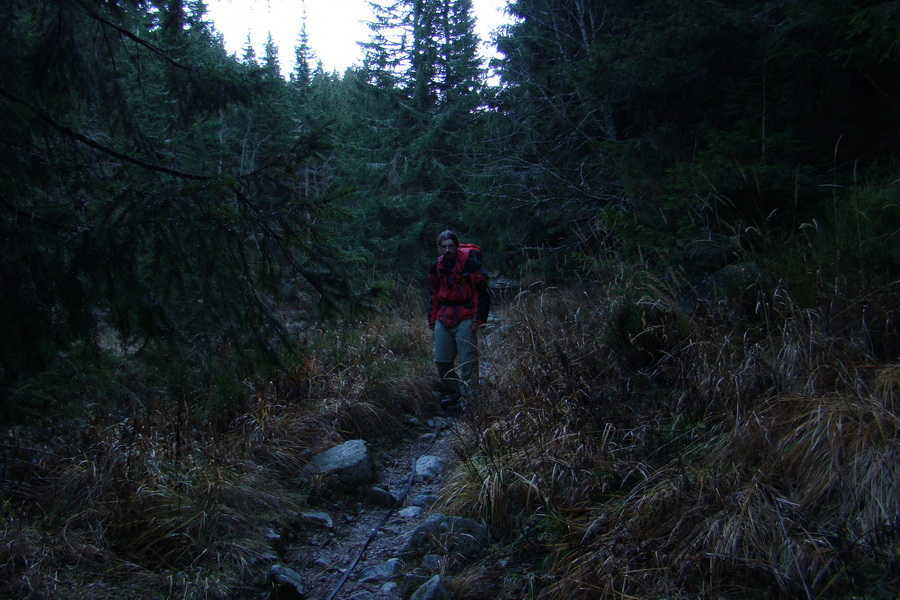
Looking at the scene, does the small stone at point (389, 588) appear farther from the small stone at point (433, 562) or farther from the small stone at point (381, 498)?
the small stone at point (381, 498)

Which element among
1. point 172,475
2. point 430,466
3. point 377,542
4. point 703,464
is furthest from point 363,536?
point 703,464

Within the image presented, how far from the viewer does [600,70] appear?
7.40 metres

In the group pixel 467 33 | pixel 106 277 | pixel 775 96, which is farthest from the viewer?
pixel 467 33

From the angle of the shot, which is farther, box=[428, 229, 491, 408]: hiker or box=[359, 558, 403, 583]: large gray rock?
box=[428, 229, 491, 408]: hiker

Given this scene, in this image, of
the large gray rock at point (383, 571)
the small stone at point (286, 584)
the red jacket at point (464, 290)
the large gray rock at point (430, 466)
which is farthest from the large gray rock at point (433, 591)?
the red jacket at point (464, 290)

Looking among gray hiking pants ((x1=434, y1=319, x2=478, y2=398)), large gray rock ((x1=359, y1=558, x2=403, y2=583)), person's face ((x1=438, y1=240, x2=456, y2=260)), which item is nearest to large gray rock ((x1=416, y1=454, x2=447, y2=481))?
gray hiking pants ((x1=434, y1=319, x2=478, y2=398))

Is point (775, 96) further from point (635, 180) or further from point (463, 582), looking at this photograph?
point (463, 582)

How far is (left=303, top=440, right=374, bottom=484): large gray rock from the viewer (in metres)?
4.75

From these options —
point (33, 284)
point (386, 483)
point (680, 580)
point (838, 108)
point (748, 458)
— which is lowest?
point (386, 483)

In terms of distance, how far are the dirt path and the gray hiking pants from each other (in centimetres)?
127

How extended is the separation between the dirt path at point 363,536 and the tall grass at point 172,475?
24 centimetres

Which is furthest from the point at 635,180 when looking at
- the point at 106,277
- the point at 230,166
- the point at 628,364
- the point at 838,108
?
the point at 230,166

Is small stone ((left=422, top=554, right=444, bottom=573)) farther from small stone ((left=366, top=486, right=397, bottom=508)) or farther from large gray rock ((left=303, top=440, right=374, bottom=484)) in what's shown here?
large gray rock ((left=303, top=440, right=374, bottom=484))

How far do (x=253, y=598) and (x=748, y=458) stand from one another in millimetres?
2791
